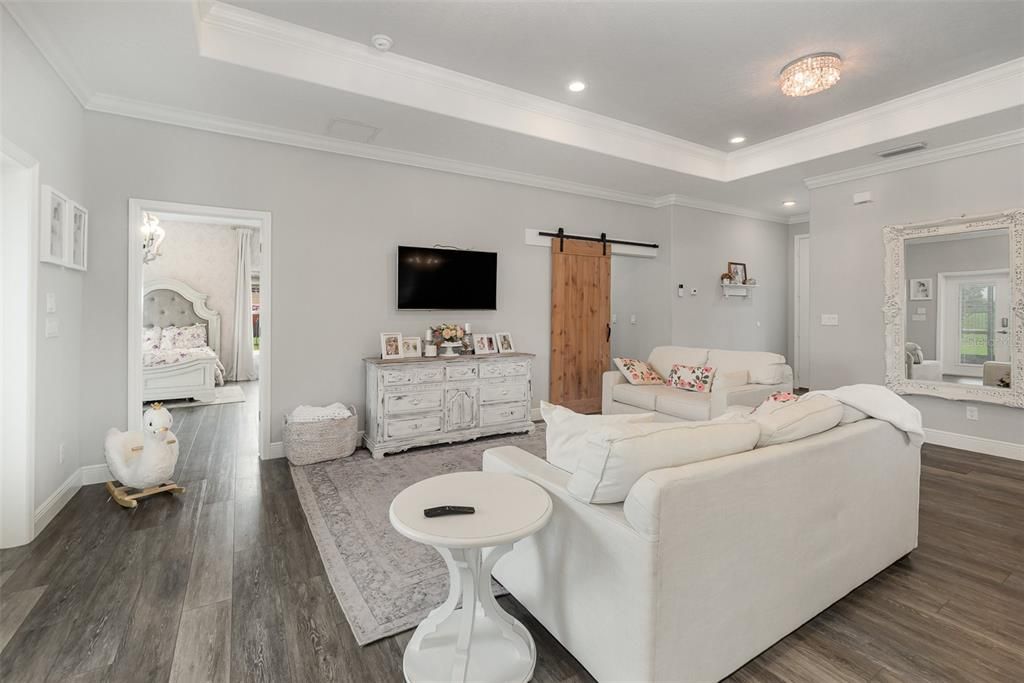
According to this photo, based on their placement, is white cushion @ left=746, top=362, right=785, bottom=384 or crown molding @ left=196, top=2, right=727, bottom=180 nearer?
crown molding @ left=196, top=2, right=727, bottom=180

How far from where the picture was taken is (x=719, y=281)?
6637 millimetres

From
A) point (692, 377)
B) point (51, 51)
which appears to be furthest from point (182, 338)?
point (692, 377)

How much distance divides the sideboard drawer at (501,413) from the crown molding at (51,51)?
12.1 feet

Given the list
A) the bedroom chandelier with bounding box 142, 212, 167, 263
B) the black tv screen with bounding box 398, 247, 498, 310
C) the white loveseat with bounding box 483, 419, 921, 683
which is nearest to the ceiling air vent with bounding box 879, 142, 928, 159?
the white loveseat with bounding box 483, 419, 921, 683

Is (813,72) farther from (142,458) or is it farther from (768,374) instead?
(142,458)

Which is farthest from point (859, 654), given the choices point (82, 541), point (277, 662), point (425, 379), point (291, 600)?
point (82, 541)

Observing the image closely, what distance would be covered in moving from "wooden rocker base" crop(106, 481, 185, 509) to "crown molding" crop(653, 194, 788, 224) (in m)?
5.84

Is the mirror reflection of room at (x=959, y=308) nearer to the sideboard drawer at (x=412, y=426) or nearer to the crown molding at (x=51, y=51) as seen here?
the sideboard drawer at (x=412, y=426)

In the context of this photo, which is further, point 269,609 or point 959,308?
point 959,308

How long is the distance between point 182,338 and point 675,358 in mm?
6854

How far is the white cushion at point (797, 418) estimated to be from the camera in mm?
1776

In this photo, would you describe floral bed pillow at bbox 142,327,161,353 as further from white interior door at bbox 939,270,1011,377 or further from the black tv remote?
white interior door at bbox 939,270,1011,377

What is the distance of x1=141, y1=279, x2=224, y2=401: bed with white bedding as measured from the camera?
6.05 m

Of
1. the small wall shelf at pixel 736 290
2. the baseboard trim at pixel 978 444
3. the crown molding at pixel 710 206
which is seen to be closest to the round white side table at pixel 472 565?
the baseboard trim at pixel 978 444
